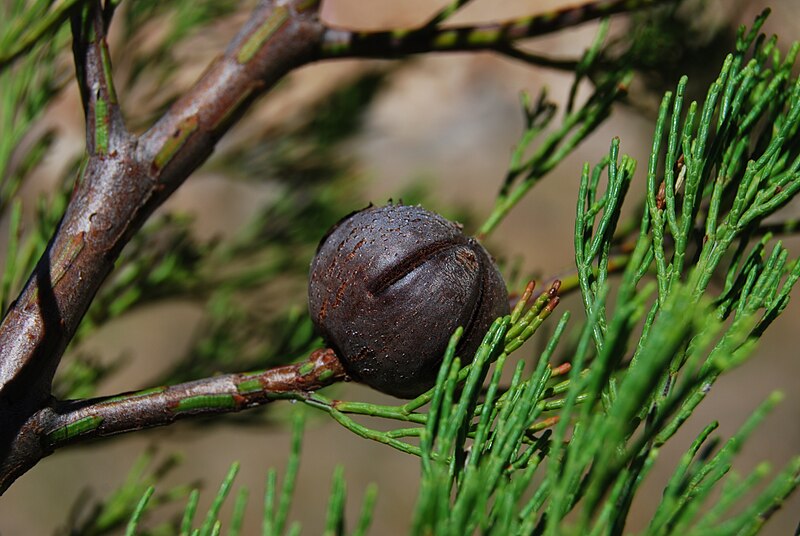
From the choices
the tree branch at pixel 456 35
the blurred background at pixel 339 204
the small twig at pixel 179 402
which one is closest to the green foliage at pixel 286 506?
the small twig at pixel 179 402

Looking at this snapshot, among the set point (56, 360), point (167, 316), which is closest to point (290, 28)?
point (56, 360)

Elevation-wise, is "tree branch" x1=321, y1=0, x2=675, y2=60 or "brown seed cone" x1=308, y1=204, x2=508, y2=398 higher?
"tree branch" x1=321, y1=0, x2=675, y2=60

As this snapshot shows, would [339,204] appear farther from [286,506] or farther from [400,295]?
[286,506]

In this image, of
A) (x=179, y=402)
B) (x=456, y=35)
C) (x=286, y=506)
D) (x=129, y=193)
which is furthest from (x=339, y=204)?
(x=286, y=506)

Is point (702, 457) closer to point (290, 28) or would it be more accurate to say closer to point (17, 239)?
point (290, 28)

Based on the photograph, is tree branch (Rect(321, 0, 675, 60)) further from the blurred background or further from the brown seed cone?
the blurred background

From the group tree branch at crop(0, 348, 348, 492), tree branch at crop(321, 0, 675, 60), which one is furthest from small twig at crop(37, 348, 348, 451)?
tree branch at crop(321, 0, 675, 60)

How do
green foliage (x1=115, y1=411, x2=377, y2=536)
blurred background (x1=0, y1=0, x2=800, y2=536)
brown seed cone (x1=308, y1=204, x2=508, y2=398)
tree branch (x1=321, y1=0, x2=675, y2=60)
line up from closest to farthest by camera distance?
1. green foliage (x1=115, y1=411, x2=377, y2=536)
2. brown seed cone (x1=308, y1=204, x2=508, y2=398)
3. tree branch (x1=321, y1=0, x2=675, y2=60)
4. blurred background (x1=0, y1=0, x2=800, y2=536)

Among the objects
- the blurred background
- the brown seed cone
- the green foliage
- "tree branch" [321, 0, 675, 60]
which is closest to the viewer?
the green foliage

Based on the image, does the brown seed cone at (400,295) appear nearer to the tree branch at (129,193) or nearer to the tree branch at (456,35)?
the tree branch at (129,193)
